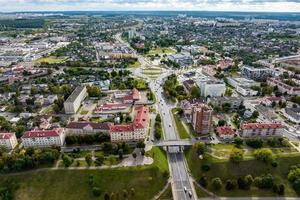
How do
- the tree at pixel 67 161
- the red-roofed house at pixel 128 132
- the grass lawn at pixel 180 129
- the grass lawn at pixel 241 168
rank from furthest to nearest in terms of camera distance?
1. the grass lawn at pixel 180 129
2. the red-roofed house at pixel 128 132
3. the tree at pixel 67 161
4. the grass lawn at pixel 241 168

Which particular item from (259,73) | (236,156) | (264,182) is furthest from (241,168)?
(259,73)

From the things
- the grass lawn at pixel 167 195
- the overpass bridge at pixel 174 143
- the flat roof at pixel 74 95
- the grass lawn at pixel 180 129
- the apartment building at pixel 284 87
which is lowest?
the grass lawn at pixel 167 195

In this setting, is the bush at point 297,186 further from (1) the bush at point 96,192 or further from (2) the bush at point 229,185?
(1) the bush at point 96,192

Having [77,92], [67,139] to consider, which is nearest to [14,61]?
[77,92]

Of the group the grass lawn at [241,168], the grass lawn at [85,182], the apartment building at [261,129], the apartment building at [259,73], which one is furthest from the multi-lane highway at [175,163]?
the apartment building at [259,73]

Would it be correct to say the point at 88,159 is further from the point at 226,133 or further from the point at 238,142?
the point at 238,142

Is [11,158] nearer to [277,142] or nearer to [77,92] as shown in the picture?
[77,92]

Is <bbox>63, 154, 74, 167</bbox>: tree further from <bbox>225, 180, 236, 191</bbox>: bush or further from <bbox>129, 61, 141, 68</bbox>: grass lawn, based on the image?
<bbox>129, 61, 141, 68</bbox>: grass lawn
